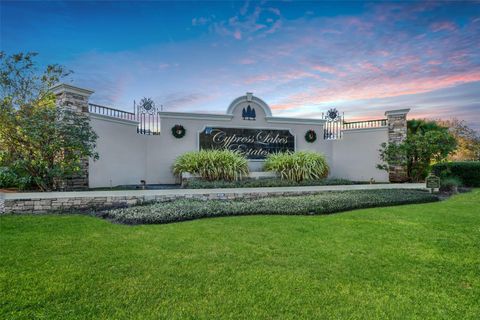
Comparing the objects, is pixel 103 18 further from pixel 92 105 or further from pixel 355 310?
pixel 355 310

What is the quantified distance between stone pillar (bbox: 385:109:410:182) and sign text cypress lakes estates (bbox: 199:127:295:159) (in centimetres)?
420

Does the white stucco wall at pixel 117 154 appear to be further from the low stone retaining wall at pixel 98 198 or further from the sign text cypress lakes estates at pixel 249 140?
the low stone retaining wall at pixel 98 198

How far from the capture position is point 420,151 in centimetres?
1078

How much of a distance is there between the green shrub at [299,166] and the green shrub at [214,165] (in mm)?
1421

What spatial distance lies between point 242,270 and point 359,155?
38.8ft

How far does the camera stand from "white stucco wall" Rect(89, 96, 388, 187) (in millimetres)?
9836

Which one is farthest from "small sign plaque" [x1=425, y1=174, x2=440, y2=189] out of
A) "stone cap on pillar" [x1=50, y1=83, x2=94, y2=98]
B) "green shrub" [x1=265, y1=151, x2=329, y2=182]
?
"stone cap on pillar" [x1=50, y1=83, x2=94, y2=98]

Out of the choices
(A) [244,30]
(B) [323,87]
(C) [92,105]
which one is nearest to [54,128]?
(C) [92,105]

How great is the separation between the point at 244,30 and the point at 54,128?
5879 millimetres

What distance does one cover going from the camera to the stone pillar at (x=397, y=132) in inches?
471

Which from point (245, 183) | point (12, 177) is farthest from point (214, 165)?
point (12, 177)

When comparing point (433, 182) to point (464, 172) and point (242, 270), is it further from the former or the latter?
point (242, 270)

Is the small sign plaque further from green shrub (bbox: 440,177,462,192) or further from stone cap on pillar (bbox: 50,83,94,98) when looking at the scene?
stone cap on pillar (bbox: 50,83,94,98)

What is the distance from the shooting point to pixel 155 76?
941 centimetres
